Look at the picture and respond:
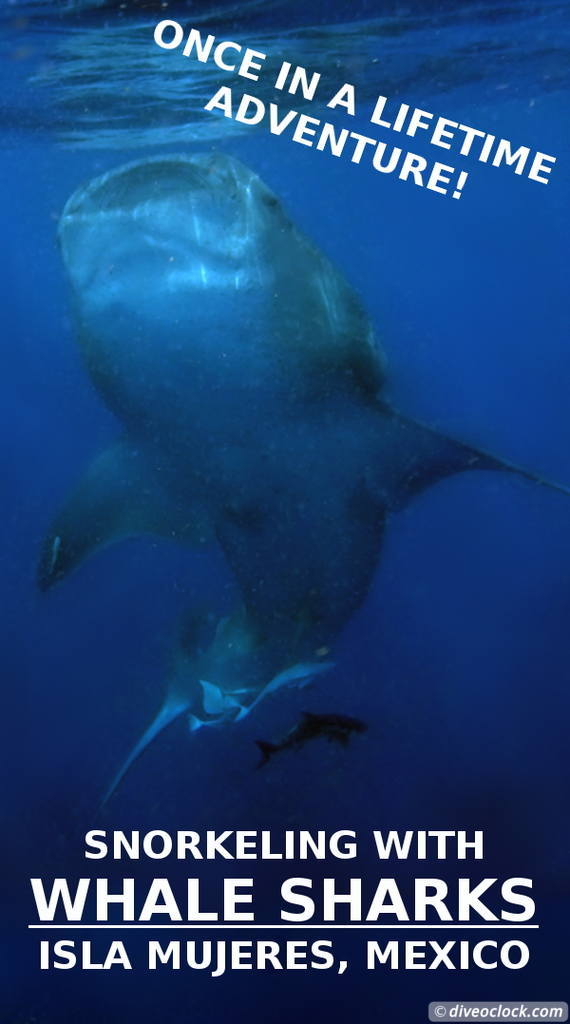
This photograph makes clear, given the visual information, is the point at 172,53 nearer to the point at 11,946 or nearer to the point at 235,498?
the point at 235,498

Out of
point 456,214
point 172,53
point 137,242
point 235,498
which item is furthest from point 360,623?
point 456,214

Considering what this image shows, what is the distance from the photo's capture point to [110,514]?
19.4 feet

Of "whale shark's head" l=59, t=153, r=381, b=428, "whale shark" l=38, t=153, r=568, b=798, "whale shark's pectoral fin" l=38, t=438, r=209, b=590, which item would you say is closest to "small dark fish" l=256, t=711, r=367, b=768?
"whale shark" l=38, t=153, r=568, b=798

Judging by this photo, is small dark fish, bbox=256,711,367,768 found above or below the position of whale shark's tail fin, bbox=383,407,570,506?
below

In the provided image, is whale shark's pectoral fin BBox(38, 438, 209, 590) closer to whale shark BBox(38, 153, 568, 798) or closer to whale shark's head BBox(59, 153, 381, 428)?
whale shark BBox(38, 153, 568, 798)

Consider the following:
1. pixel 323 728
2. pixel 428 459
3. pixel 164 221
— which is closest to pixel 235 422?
pixel 428 459

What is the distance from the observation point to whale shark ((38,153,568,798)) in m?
4.25

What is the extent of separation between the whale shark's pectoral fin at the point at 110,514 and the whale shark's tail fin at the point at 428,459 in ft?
4.42

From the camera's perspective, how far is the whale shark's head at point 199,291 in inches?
165

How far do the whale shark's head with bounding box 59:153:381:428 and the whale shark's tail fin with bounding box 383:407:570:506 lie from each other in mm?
343

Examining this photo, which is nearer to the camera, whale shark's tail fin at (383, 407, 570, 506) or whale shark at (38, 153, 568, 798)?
whale shark at (38, 153, 568, 798)

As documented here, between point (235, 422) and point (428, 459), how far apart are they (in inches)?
46.7

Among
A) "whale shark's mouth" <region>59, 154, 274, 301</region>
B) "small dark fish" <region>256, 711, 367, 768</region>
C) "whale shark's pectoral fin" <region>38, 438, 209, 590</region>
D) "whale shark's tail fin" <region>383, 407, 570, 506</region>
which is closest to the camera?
"whale shark's mouth" <region>59, 154, 274, 301</region>

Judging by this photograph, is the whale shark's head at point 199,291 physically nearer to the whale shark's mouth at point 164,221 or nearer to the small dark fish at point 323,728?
the whale shark's mouth at point 164,221
